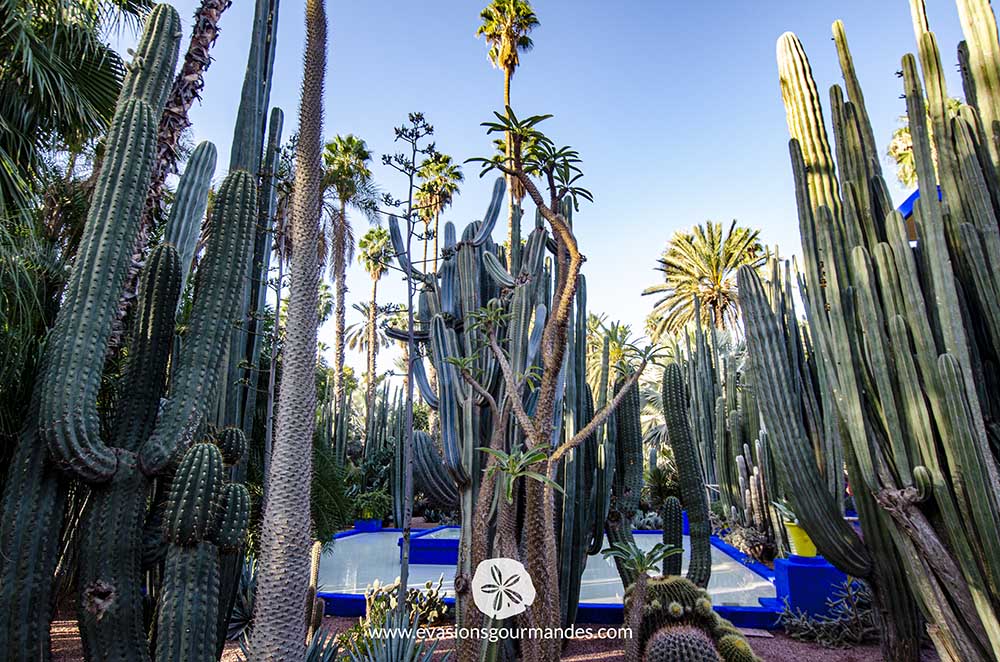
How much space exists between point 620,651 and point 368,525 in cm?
1003

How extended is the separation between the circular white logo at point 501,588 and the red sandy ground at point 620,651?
175 centimetres

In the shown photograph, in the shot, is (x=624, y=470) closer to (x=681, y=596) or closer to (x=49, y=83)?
(x=681, y=596)

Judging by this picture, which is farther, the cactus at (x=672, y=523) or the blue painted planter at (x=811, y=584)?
the blue painted planter at (x=811, y=584)

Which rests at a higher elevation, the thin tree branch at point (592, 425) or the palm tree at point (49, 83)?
the palm tree at point (49, 83)

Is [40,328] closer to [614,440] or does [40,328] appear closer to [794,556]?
[614,440]

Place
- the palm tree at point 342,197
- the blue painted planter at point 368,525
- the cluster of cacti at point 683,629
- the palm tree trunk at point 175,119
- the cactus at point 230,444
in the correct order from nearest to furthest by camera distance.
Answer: the cluster of cacti at point 683,629 → the cactus at point 230,444 → the palm tree trunk at point 175,119 → the blue painted planter at point 368,525 → the palm tree at point 342,197

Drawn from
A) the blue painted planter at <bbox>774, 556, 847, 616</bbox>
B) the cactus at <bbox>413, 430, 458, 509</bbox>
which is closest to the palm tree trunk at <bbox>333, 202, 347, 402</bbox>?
the cactus at <bbox>413, 430, 458, 509</bbox>

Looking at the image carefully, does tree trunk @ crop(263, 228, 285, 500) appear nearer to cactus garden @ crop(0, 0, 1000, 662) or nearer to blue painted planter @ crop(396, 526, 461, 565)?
cactus garden @ crop(0, 0, 1000, 662)

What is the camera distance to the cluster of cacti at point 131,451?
3.01 metres

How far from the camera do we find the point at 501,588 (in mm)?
3428

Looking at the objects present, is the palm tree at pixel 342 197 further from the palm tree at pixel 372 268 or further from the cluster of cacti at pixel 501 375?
the cluster of cacti at pixel 501 375

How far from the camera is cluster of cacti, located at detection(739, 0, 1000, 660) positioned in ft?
11.1

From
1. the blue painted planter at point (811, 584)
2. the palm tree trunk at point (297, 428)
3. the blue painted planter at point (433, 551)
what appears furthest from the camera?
the blue painted planter at point (433, 551)

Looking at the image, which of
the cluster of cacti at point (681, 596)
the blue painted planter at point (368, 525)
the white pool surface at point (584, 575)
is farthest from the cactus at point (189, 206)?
the blue painted planter at point (368, 525)
